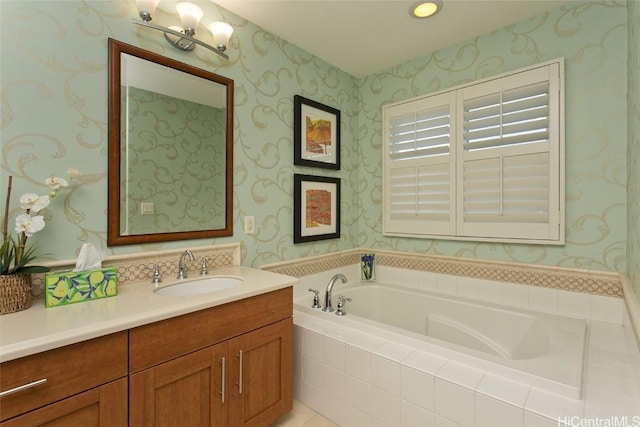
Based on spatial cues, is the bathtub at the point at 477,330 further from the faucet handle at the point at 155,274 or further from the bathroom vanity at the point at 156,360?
the faucet handle at the point at 155,274

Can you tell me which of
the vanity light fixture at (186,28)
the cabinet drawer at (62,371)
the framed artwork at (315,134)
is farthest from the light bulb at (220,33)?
the cabinet drawer at (62,371)

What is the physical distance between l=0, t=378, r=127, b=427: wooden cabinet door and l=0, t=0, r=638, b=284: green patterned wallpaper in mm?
641

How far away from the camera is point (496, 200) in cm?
204

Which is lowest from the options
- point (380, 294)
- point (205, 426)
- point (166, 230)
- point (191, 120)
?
point (205, 426)

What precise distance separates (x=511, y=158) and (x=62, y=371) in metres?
2.44

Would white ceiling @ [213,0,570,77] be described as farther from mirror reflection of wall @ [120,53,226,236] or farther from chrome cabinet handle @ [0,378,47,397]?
chrome cabinet handle @ [0,378,47,397]

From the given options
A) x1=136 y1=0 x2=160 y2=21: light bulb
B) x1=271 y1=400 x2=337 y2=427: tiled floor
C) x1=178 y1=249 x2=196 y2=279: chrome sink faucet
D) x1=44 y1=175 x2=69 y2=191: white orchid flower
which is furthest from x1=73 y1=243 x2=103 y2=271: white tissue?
x1=271 y1=400 x2=337 y2=427: tiled floor

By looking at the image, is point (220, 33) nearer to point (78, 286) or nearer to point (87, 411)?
point (78, 286)

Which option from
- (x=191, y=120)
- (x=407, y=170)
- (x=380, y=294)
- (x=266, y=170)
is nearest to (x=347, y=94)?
(x=407, y=170)

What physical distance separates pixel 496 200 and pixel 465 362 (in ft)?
3.95

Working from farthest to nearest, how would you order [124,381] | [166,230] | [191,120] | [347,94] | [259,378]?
1. [347,94]
2. [191,120]
3. [166,230]
4. [259,378]
5. [124,381]

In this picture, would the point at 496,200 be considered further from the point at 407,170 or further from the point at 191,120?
the point at 191,120

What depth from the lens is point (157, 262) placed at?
1.54 metres

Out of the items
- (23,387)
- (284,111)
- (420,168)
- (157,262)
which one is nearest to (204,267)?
(157,262)
